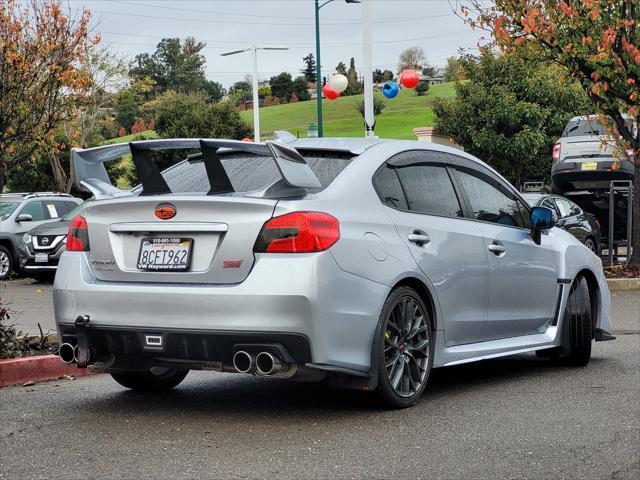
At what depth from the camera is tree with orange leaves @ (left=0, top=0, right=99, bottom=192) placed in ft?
71.8

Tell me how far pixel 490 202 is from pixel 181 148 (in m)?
2.53

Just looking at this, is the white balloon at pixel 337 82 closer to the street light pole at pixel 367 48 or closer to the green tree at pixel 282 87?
the street light pole at pixel 367 48

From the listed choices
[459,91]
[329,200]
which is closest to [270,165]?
[329,200]

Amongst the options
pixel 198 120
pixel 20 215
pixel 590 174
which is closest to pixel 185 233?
pixel 20 215

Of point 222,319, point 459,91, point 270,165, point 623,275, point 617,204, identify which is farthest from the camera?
point 459,91

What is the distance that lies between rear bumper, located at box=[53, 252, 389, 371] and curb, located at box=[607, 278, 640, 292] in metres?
11.8

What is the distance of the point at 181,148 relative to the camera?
20.6 feet

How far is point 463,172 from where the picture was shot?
748 cm

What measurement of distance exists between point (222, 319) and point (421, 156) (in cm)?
213

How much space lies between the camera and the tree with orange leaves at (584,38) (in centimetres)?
1664

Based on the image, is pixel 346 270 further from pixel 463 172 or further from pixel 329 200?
pixel 463 172

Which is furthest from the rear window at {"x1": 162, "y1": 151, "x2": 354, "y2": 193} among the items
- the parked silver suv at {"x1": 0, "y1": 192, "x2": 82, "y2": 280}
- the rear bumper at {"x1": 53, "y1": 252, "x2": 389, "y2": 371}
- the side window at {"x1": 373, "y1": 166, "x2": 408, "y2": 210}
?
the parked silver suv at {"x1": 0, "y1": 192, "x2": 82, "y2": 280}

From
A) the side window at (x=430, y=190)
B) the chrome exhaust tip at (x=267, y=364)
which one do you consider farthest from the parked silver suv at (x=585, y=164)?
the chrome exhaust tip at (x=267, y=364)

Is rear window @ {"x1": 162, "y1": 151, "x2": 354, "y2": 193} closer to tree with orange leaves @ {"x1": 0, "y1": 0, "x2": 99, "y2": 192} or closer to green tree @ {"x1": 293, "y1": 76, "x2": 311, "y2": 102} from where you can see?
tree with orange leaves @ {"x1": 0, "y1": 0, "x2": 99, "y2": 192}
